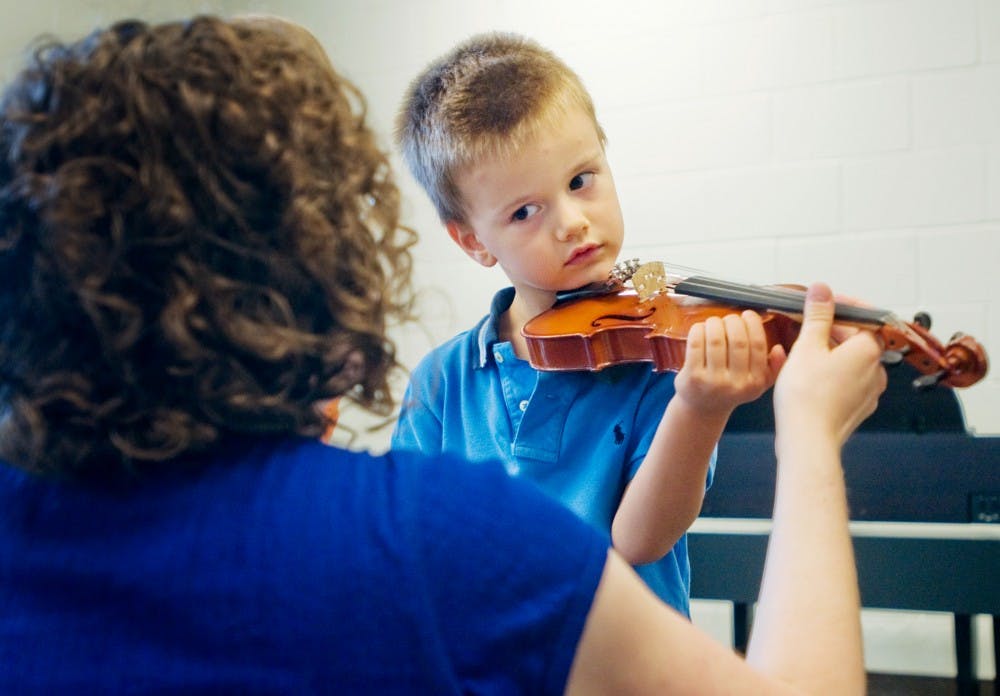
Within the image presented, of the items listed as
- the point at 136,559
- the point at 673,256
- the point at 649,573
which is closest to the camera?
the point at 136,559

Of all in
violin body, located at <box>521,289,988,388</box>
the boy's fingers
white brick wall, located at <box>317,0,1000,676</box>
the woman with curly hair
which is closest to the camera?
the woman with curly hair

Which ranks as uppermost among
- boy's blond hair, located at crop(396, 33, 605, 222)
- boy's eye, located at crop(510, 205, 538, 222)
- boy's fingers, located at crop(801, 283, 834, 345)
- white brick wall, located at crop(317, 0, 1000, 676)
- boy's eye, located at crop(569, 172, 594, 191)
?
boy's blond hair, located at crop(396, 33, 605, 222)

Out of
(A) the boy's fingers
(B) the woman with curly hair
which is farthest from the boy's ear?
(B) the woman with curly hair

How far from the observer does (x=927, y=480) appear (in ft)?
7.27

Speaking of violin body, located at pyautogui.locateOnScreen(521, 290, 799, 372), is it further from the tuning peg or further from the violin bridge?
the tuning peg

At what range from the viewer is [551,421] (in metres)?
1.30

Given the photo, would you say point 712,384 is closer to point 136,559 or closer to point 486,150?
point 486,150

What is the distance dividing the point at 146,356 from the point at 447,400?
79 cm

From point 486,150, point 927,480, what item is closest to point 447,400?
point 486,150

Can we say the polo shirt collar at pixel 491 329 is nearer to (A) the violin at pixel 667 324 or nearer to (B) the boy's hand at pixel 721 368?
(A) the violin at pixel 667 324

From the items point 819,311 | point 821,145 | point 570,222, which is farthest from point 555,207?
point 821,145

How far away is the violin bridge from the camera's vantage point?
136cm

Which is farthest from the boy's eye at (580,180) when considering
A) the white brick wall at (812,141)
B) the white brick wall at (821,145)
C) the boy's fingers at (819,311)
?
the white brick wall at (821,145)

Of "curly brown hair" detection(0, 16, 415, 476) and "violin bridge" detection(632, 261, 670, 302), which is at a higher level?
"curly brown hair" detection(0, 16, 415, 476)
